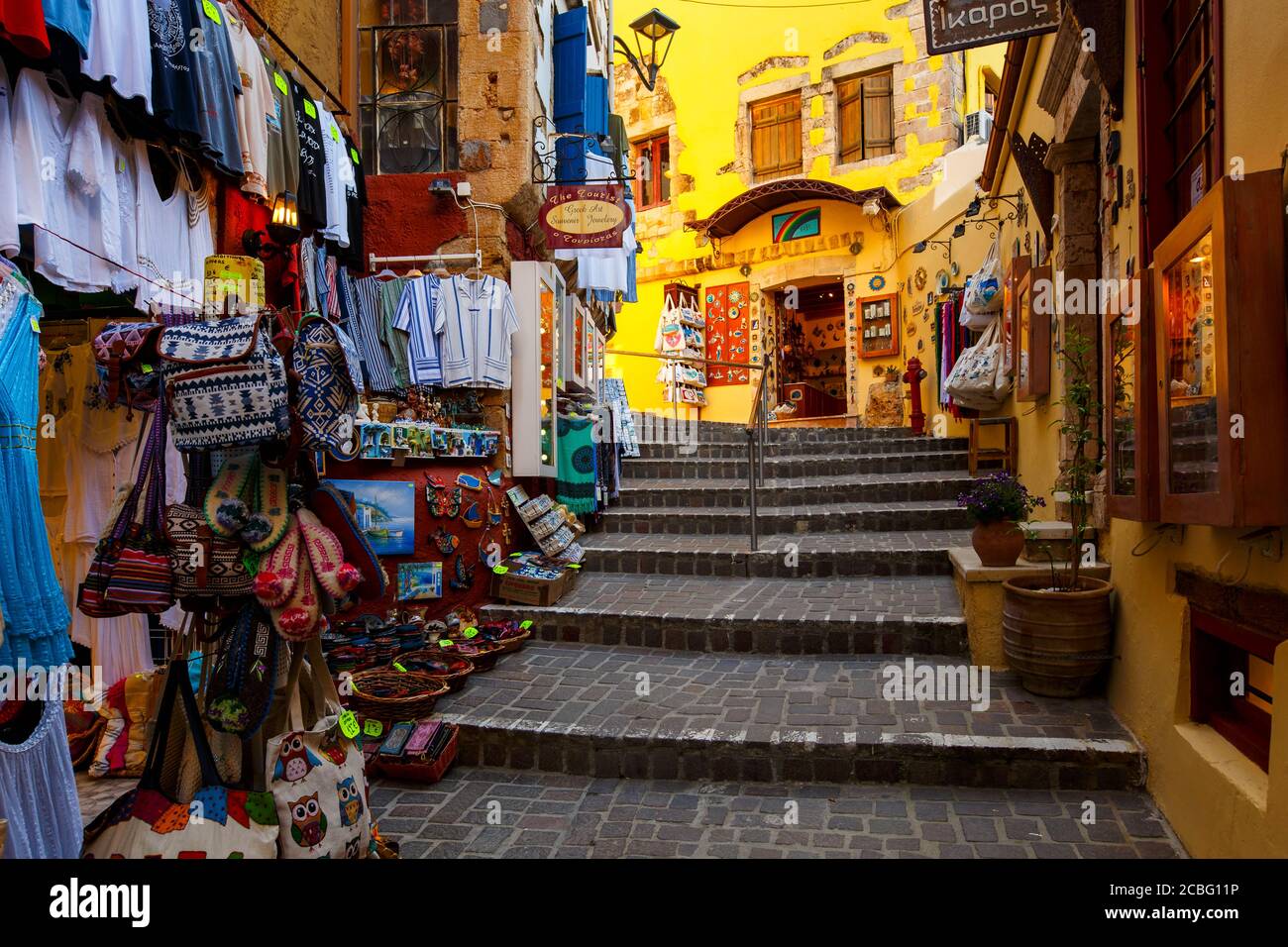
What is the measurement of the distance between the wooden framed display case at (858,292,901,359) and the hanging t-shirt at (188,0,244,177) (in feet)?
33.5

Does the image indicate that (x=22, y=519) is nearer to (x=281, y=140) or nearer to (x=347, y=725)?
(x=347, y=725)

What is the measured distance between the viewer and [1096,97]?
4285 mm

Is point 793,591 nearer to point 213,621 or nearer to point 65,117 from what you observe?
point 213,621

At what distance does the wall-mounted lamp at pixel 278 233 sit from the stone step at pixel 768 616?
8.75 feet

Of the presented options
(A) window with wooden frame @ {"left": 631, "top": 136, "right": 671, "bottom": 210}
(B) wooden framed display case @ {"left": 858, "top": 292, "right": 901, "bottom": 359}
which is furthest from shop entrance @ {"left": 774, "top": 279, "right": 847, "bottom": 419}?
(A) window with wooden frame @ {"left": 631, "top": 136, "right": 671, "bottom": 210}

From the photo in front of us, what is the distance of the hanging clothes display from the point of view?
2234 millimetres

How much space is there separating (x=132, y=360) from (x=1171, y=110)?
4096 millimetres

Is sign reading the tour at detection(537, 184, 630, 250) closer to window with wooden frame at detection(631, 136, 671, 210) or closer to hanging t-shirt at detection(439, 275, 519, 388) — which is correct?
hanging t-shirt at detection(439, 275, 519, 388)

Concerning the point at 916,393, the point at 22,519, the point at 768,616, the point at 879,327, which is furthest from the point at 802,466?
the point at 22,519

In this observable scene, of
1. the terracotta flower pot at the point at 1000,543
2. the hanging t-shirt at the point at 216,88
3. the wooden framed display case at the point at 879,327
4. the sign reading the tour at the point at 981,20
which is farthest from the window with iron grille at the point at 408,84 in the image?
the wooden framed display case at the point at 879,327

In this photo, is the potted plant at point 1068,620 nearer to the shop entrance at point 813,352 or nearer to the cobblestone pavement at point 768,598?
the cobblestone pavement at point 768,598

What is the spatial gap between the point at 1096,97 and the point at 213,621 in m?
4.91

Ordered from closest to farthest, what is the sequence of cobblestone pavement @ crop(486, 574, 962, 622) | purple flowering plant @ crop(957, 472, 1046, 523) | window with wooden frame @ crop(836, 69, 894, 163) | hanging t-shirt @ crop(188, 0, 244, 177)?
1. hanging t-shirt @ crop(188, 0, 244, 177)
2. purple flowering plant @ crop(957, 472, 1046, 523)
3. cobblestone pavement @ crop(486, 574, 962, 622)
4. window with wooden frame @ crop(836, 69, 894, 163)

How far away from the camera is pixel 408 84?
706 cm
